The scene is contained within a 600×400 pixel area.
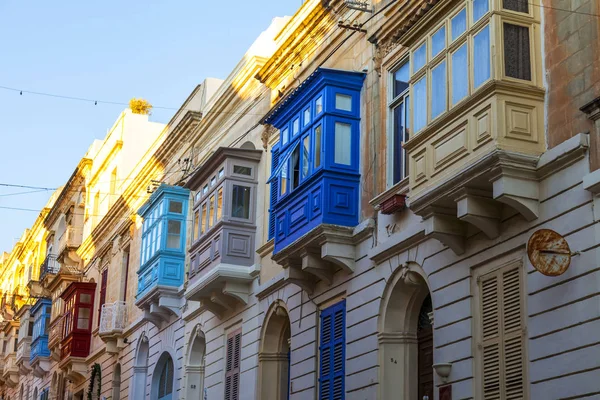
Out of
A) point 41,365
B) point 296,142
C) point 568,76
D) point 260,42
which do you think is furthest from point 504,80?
point 41,365

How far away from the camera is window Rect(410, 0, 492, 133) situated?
1488cm

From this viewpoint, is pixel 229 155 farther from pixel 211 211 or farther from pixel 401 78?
pixel 401 78

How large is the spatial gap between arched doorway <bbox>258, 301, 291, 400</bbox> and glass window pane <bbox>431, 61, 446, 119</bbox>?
314 inches

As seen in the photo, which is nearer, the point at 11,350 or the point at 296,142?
the point at 296,142

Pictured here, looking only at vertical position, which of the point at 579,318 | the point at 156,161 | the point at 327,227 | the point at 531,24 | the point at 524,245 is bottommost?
the point at 579,318

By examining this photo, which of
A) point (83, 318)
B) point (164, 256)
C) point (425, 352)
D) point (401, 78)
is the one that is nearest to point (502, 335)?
point (425, 352)

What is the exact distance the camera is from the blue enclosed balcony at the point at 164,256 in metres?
29.2

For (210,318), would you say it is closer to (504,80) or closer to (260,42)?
(260,42)

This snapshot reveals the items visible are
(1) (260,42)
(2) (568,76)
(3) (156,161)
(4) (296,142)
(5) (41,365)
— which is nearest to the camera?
(2) (568,76)

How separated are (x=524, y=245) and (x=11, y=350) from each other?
1909 inches

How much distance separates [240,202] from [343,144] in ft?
19.0

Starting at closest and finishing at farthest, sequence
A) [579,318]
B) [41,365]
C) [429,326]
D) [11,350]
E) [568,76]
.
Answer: [579,318] < [568,76] < [429,326] < [41,365] < [11,350]

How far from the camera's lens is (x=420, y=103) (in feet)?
54.5

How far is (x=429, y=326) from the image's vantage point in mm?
17547
